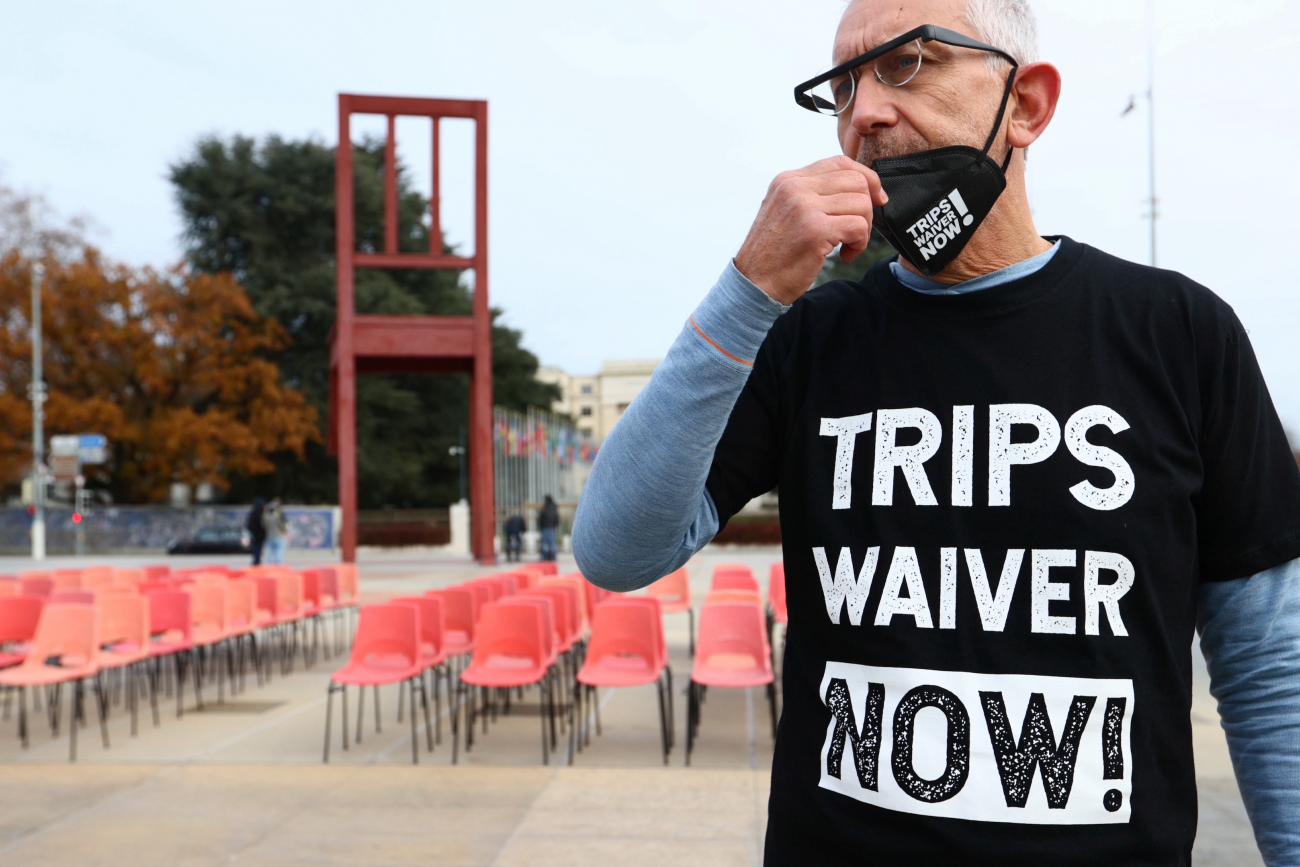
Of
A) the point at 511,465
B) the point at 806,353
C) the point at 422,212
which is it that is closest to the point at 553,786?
the point at 806,353

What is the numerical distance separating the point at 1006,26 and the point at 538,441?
1157 inches

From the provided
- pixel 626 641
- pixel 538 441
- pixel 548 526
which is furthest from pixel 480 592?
pixel 538 441

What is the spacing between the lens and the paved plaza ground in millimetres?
5062

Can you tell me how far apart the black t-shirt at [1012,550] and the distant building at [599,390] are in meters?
88.5

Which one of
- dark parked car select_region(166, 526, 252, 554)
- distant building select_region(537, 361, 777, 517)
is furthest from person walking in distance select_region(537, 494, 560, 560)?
distant building select_region(537, 361, 777, 517)

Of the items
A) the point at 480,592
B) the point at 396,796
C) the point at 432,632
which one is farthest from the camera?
the point at 480,592

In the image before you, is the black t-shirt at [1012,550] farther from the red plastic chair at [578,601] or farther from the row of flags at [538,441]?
the row of flags at [538,441]

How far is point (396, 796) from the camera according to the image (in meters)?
6.04

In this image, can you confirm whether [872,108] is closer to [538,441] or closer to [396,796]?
[396,796]

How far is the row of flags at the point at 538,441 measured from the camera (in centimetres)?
2734

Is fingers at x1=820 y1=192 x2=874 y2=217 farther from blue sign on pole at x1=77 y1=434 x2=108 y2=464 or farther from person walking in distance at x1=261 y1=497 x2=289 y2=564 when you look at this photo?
blue sign on pole at x1=77 y1=434 x2=108 y2=464

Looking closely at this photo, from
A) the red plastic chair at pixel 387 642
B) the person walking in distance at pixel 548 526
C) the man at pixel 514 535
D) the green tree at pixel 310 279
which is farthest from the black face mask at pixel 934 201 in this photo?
the green tree at pixel 310 279

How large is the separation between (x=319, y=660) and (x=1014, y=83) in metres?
11.3

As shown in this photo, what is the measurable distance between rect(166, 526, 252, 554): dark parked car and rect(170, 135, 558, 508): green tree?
673cm
